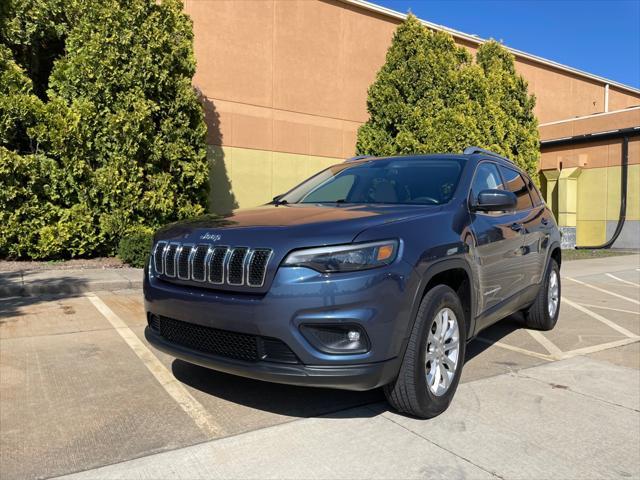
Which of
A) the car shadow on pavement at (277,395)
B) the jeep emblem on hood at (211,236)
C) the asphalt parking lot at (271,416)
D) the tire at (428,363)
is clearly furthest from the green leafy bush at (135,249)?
the tire at (428,363)

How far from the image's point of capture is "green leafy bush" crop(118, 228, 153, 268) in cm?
913

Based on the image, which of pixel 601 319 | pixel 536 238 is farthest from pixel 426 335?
pixel 601 319

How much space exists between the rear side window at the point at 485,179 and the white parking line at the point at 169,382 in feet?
8.28

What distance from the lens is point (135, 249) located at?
30.0 feet

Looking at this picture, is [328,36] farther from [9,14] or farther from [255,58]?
[9,14]

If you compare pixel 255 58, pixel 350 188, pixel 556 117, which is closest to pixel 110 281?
pixel 350 188

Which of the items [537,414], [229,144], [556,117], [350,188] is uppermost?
[556,117]

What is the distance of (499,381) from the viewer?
4.27 meters

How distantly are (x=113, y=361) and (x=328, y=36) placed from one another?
470 inches

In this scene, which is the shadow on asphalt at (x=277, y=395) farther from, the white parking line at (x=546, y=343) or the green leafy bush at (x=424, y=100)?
the green leafy bush at (x=424, y=100)

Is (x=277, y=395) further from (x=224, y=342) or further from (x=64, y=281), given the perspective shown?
(x=64, y=281)

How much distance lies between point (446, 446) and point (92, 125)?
8.63 metres

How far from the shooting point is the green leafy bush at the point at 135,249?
9133mm

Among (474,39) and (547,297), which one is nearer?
(547,297)
